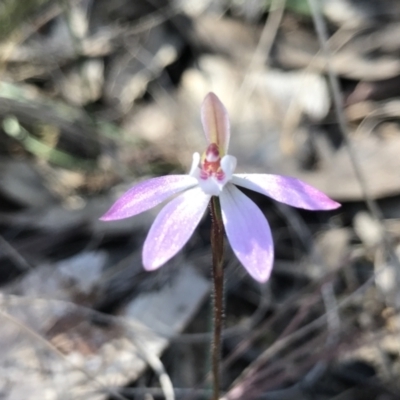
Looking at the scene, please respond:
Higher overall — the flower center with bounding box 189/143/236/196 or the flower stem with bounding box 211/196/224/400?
the flower center with bounding box 189/143/236/196

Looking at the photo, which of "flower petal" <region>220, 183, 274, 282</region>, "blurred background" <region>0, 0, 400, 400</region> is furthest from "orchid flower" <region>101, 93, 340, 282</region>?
"blurred background" <region>0, 0, 400, 400</region>

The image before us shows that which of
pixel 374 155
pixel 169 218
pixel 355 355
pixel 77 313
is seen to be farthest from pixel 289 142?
pixel 169 218

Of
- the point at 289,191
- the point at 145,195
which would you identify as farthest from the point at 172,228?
the point at 289,191

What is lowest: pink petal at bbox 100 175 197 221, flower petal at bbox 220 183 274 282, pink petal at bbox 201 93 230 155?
flower petal at bbox 220 183 274 282

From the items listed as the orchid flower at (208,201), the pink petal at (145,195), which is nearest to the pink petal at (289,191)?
the orchid flower at (208,201)

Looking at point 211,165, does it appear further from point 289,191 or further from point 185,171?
A: point 185,171

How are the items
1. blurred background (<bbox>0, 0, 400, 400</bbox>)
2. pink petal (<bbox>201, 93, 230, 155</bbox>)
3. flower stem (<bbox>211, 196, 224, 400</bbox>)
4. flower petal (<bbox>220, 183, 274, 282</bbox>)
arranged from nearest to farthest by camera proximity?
flower petal (<bbox>220, 183, 274, 282</bbox>)
flower stem (<bbox>211, 196, 224, 400</bbox>)
pink petal (<bbox>201, 93, 230, 155</bbox>)
blurred background (<bbox>0, 0, 400, 400</bbox>)

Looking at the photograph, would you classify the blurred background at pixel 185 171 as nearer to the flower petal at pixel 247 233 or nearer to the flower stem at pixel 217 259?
the flower stem at pixel 217 259

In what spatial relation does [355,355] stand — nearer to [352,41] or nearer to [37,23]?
[352,41]

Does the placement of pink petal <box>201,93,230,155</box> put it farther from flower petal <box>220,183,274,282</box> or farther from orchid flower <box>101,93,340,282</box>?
flower petal <box>220,183,274,282</box>

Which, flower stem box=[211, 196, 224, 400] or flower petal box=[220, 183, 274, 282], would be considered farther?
flower stem box=[211, 196, 224, 400]
